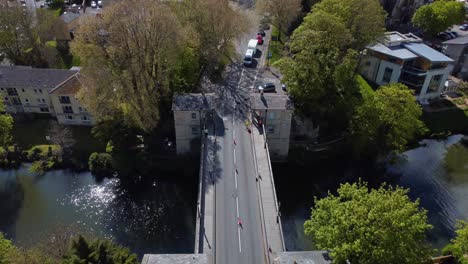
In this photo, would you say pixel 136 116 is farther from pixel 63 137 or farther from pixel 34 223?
pixel 34 223

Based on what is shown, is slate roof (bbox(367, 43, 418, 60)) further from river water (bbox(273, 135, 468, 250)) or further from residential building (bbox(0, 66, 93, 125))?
residential building (bbox(0, 66, 93, 125))

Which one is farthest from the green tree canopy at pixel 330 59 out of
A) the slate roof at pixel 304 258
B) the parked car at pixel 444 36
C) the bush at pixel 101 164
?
the parked car at pixel 444 36

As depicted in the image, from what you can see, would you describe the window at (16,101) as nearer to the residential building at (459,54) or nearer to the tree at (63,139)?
the tree at (63,139)

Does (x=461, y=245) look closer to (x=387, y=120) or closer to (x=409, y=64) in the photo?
(x=387, y=120)

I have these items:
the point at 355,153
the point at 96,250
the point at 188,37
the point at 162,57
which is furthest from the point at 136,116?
the point at 355,153

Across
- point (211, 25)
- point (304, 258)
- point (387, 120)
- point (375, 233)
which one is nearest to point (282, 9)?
point (211, 25)

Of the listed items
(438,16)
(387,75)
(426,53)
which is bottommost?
(387,75)

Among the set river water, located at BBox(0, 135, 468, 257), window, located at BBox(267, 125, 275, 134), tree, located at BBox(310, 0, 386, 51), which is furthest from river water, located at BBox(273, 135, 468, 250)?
tree, located at BBox(310, 0, 386, 51)
